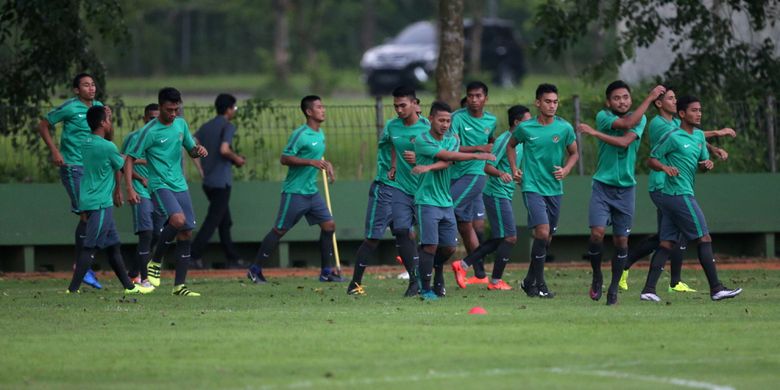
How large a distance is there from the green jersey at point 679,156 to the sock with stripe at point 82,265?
5.64m

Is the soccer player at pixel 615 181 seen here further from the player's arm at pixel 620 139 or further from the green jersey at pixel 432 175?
the green jersey at pixel 432 175

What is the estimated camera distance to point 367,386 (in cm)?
1006

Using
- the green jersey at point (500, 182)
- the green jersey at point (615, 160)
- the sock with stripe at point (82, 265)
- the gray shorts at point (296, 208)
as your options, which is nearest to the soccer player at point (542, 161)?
the green jersey at point (615, 160)

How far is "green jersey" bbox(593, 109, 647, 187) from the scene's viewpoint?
15077mm

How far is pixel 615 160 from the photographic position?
595 inches

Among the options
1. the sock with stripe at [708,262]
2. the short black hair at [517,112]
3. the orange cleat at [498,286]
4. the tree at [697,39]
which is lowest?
the orange cleat at [498,286]

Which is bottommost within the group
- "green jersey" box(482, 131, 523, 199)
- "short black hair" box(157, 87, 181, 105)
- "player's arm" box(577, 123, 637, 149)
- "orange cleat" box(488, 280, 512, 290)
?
"orange cleat" box(488, 280, 512, 290)

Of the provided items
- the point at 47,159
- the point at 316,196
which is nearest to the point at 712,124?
the point at 316,196

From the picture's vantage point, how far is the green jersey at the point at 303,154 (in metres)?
17.9

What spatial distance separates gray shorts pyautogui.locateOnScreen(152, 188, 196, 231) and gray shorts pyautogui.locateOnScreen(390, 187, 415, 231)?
219 cm

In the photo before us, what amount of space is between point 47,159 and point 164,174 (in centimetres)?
633

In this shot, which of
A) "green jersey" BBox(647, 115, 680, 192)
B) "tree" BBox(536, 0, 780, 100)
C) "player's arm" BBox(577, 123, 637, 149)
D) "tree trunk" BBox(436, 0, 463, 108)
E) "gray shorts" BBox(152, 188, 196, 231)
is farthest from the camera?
"tree" BBox(536, 0, 780, 100)

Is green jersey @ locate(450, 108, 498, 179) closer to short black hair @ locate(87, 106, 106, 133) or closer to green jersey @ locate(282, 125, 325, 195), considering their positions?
green jersey @ locate(282, 125, 325, 195)

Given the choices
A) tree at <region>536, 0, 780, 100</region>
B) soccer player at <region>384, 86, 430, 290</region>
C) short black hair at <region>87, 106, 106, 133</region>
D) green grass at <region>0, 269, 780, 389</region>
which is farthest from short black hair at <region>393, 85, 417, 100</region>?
tree at <region>536, 0, 780, 100</region>
